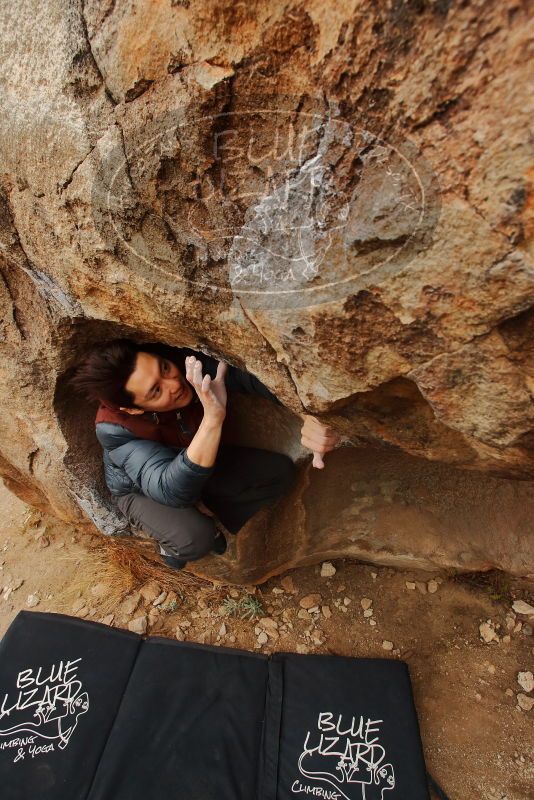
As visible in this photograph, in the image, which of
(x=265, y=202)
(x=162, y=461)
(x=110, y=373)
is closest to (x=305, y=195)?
(x=265, y=202)

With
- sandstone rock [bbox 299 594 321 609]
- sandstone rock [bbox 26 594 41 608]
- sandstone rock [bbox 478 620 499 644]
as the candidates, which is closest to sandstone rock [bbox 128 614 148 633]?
sandstone rock [bbox 26 594 41 608]

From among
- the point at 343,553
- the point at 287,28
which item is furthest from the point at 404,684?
the point at 287,28

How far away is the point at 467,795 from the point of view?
172 centimetres

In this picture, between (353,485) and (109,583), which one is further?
(109,583)

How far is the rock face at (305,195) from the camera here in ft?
2.58

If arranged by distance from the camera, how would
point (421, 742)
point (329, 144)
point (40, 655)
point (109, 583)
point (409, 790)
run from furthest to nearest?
point (109, 583)
point (40, 655)
point (421, 742)
point (409, 790)
point (329, 144)

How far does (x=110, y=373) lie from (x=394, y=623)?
1.63 meters

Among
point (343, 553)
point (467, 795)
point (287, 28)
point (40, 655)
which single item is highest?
point (287, 28)

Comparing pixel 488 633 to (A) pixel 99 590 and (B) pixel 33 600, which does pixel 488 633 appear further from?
(B) pixel 33 600

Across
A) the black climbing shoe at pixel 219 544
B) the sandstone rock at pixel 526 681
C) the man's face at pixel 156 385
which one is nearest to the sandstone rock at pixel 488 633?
the sandstone rock at pixel 526 681

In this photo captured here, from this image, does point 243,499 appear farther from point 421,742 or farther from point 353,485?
point 421,742

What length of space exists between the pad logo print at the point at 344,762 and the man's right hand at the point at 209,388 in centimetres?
128

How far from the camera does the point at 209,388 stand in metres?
1.44

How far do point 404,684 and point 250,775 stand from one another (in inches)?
26.1
